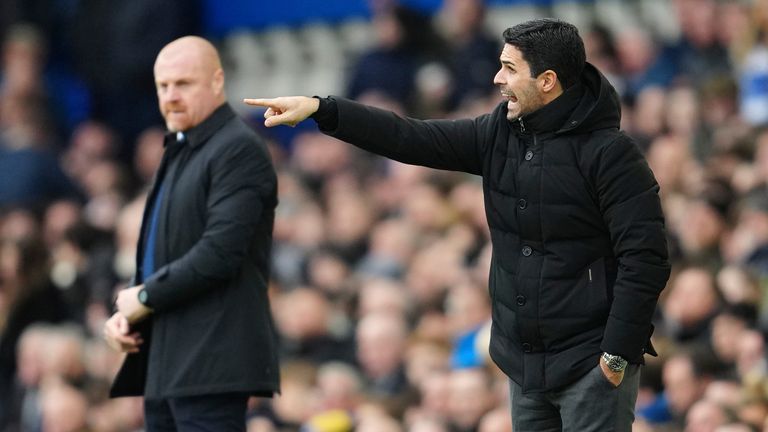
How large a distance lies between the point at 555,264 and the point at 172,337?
1637 mm

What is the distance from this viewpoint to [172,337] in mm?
6172

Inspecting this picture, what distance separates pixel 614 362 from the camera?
17.0ft

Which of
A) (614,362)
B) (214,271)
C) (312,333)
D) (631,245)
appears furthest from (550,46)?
(312,333)

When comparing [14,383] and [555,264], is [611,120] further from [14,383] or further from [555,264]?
[14,383]

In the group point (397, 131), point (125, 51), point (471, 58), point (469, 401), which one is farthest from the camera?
point (125, 51)

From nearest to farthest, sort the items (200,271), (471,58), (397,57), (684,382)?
(200,271) → (684,382) → (471,58) → (397,57)

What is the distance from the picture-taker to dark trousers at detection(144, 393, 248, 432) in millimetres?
6090

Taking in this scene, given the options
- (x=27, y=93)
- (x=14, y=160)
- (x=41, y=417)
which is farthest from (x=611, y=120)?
(x=27, y=93)

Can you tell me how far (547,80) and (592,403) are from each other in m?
1.05

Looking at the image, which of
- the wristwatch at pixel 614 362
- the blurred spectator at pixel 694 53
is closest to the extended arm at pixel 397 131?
the wristwatch at pixel 614 362

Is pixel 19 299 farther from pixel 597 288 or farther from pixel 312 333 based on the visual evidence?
pixel 597 288

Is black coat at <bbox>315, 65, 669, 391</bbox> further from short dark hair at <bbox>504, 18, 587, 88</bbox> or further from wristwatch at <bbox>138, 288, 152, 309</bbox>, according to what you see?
wristwatch at <bbox>138, 288, 152, 309</bbox>

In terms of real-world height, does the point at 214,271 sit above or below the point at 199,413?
above

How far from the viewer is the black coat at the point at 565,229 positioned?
5156 millimetres
